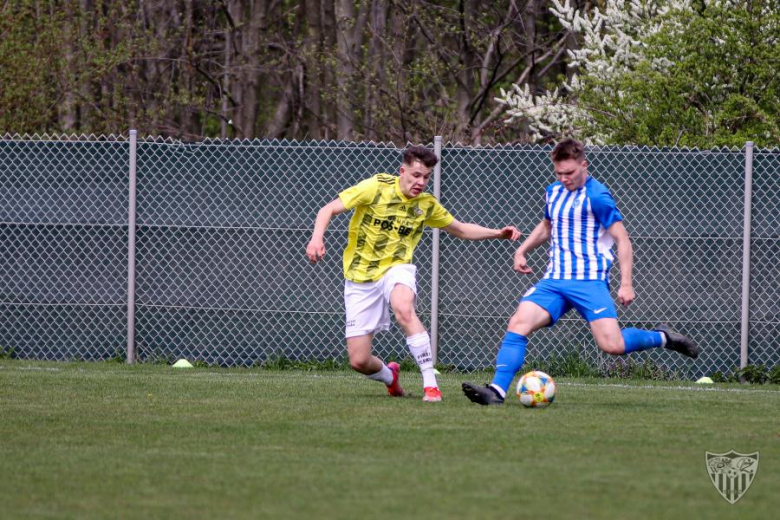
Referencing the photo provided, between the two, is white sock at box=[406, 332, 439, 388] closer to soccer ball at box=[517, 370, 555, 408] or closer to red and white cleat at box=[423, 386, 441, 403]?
red and white cleat at box=[423, 386, 441, 403]

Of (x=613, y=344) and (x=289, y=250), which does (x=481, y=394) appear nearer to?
(x=613, y=344)

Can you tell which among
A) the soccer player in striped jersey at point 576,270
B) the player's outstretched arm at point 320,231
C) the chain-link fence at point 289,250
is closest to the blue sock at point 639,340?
the soccer player in striped jersey at point 576,270

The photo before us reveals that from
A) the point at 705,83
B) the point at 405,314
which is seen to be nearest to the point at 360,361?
the point at 405,314

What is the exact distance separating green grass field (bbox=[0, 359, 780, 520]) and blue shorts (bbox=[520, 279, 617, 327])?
2.08 feet

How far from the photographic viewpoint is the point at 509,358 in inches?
313

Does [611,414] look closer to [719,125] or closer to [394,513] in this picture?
[394,513]

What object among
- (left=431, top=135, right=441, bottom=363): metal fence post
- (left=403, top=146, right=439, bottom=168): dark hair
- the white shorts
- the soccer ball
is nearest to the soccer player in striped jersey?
the soccer ball

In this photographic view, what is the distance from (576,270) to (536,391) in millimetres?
834

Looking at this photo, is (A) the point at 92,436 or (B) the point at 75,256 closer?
(A) the point at 92,436

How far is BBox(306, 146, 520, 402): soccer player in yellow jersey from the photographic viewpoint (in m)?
8.17

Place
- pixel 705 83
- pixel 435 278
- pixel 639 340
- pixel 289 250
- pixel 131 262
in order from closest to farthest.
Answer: pixel 639 340 → pixel 435 278 → pixel 289 250 → pixel 131 262 → pixel 705 83

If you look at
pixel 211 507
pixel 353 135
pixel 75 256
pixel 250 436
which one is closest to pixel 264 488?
pixel 211 507

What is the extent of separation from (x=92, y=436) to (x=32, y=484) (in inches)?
53.9

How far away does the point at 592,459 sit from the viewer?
227 inches
